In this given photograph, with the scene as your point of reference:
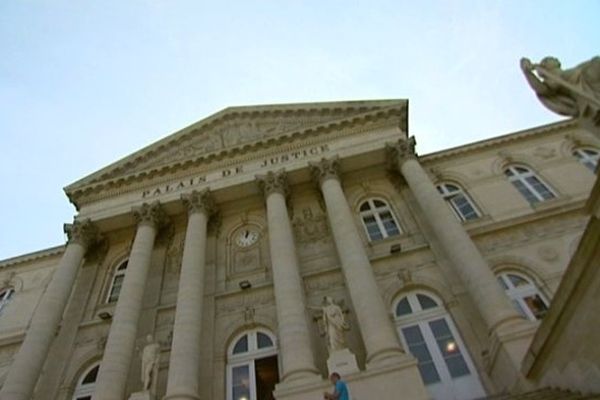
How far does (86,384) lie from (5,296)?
8518 mm

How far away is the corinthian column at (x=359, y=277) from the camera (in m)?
11.7

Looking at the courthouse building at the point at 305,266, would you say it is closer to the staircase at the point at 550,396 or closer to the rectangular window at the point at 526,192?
the rectangular window at the point at 526,192

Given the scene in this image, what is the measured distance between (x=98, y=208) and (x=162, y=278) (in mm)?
4815

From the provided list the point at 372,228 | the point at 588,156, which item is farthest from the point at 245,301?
the point at 588,156

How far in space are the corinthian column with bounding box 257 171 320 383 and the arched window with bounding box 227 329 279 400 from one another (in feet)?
3.40

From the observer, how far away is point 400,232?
55.5 ft

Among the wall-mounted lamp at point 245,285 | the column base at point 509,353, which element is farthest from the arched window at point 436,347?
the wall-mounted lamp at point 245,285

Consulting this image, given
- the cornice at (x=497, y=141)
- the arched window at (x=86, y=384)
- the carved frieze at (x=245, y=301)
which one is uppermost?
the cornice at (x=497, y=141)

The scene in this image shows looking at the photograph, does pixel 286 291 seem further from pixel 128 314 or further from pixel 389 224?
pixel 389 224

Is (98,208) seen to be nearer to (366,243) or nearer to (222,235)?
(222,235)

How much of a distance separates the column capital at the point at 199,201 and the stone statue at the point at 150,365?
238 inches

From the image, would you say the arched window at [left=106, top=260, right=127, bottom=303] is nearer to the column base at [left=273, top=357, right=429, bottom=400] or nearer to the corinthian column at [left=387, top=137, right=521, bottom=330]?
the column base at [left=273, top=357, right=429, bottom=400]

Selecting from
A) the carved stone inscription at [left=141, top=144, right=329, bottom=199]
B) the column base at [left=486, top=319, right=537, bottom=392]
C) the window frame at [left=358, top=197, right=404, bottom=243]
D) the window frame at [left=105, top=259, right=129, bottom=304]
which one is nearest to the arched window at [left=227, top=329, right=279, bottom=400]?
the window frame at [left=358, top=197, right=404, bottom=243]

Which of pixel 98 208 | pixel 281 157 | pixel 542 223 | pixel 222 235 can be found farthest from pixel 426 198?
pixel 98 208
